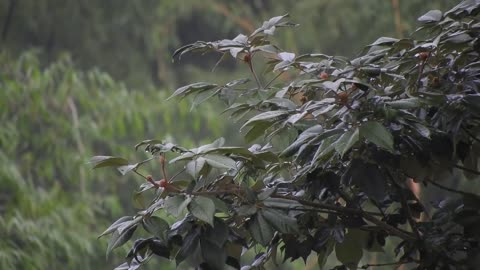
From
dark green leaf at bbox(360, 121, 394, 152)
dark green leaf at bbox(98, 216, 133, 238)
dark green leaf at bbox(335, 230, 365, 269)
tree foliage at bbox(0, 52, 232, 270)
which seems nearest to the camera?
dark green leaf at bbox(360, 121, 394, 152)

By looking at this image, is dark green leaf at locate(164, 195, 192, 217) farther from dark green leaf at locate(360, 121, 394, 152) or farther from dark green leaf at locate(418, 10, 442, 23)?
dark green leaf at locate(418, 10, 442, 23)

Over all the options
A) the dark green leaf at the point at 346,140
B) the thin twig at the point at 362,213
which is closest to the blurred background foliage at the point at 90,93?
the thin twig at the point at 362,213

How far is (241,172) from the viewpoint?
881mm

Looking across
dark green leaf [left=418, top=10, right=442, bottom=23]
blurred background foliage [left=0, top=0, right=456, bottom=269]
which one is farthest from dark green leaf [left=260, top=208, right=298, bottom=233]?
blurred background foliage [left=0, top=0, right=456, bottom=269]

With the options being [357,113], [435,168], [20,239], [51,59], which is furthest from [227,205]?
[51,59]

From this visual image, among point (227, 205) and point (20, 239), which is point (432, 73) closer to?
point (227, 205)

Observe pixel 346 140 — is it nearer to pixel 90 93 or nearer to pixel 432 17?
pixel 432 17

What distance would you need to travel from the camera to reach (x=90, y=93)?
8.68ft

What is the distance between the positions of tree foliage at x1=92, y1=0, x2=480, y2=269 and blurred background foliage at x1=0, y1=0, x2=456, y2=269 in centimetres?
122

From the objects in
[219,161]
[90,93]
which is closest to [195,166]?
[219,161]

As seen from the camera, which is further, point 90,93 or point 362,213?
point 90,93

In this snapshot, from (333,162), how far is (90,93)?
1.94 metres

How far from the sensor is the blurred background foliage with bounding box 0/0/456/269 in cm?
218

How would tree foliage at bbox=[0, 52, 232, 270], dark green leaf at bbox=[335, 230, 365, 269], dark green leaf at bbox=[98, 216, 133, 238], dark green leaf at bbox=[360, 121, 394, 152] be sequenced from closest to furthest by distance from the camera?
dark green leaf at bbox=[360, 121, 394, 152] → dark green leaf at bbox=[98, 216, 133, 238] → dark green leaf at bbox=[335, 230, 365, 269] → tree foliage at bbox=[0, 52, 232, 270]
